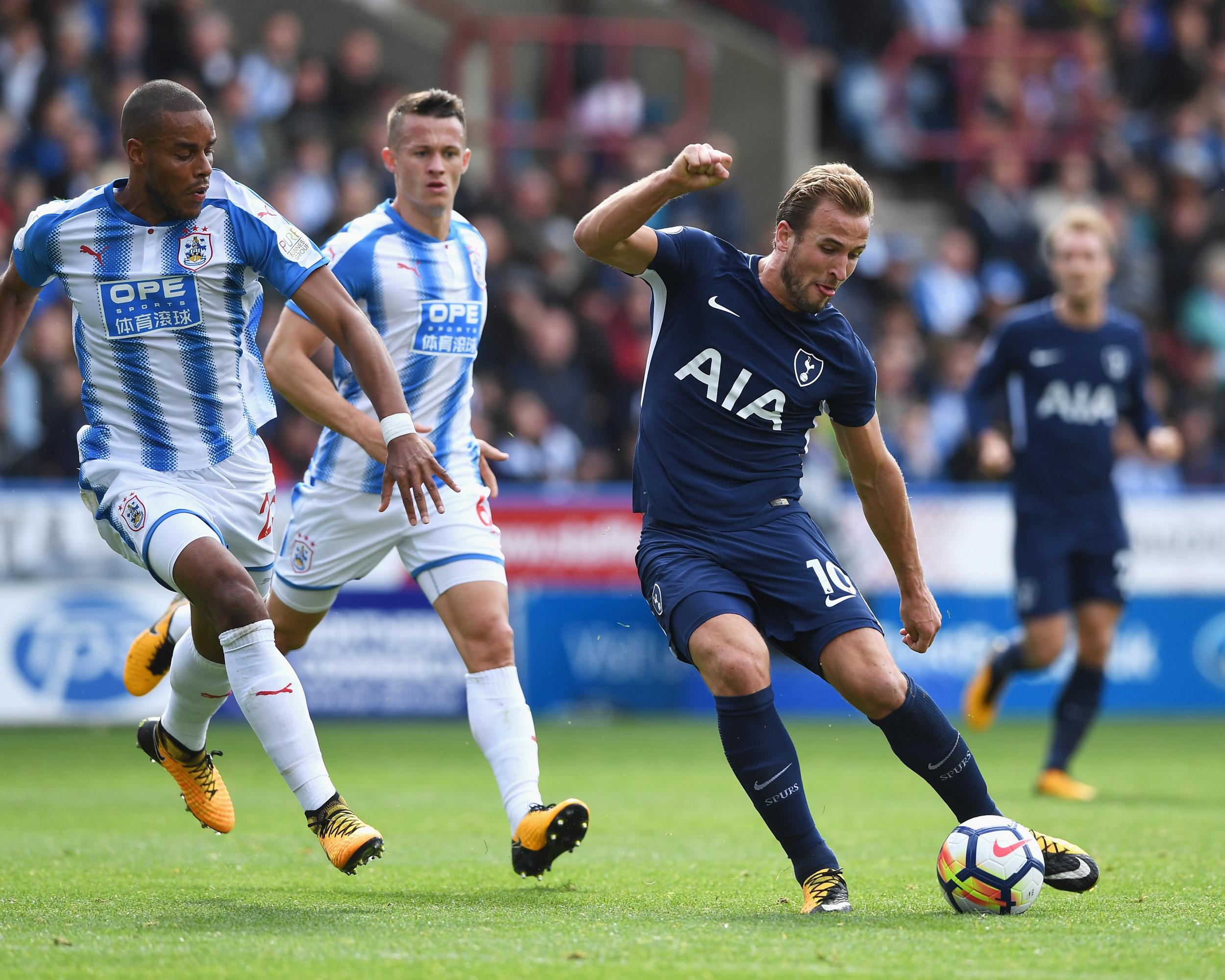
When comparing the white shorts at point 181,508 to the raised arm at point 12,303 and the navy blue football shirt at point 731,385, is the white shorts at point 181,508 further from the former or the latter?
the navy blue football shirt at point 731,385

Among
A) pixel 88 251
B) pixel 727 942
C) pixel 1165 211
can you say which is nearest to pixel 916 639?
pixel 727 942

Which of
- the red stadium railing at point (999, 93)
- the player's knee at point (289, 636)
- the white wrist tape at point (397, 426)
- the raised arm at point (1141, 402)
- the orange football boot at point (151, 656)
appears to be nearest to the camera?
the white wrist tape at point (397, 426)

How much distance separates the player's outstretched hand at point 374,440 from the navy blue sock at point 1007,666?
5.06m

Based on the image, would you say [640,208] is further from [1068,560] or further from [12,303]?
[1068,560]

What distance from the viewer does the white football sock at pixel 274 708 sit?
5.50 m

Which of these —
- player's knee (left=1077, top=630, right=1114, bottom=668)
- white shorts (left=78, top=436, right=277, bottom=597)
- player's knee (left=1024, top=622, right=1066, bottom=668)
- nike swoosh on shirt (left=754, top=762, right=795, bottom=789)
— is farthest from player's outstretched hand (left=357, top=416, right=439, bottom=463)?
player's knee (left=1077, top=630, right=1114, bottom=668)

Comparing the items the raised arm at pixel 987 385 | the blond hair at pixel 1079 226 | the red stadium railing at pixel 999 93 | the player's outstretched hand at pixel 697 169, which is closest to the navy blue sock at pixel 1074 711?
the raised arm at pixel 987 385

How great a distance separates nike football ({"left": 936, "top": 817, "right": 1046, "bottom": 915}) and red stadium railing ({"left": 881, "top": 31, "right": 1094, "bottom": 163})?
1585 centimetres

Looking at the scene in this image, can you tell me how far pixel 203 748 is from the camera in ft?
21.4

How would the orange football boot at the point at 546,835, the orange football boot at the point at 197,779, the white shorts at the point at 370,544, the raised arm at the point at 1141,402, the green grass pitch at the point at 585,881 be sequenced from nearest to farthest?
the green grass pitch at the point at 585,881, the orange football boot at the point at 546,835, the orange football boot at the point at 197,779, the white shorts at the point at 370,544, the raised arm at the point at 1141,402

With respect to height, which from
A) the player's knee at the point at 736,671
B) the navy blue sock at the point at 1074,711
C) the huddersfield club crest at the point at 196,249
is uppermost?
the huddersfield club crest at the point at 196,249

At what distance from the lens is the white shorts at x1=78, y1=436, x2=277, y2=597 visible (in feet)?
18.5

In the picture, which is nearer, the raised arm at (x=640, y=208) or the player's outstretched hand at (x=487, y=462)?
the raised arm at (x=640, y=208)

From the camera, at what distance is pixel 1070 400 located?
9742 mm
